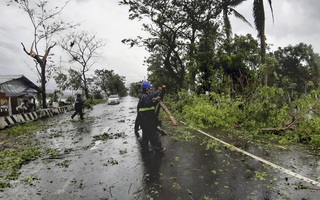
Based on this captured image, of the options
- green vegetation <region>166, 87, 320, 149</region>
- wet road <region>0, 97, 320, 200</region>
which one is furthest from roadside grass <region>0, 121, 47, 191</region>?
green vegetation <region>166, 87, 320, 149</region>

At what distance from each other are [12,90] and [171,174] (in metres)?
20.7

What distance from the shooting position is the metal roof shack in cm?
2106

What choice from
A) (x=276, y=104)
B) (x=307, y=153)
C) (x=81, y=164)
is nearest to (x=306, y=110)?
(x=276, y=104)

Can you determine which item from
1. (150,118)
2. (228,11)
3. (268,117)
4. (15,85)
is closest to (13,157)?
(150,118)

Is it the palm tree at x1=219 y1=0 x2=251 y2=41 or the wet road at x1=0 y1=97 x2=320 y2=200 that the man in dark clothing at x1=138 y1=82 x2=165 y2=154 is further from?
the palm tree at x1=219 y1=0 x2=251 y2=41

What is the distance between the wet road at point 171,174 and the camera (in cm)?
473

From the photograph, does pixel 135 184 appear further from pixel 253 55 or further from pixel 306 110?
pixel 253 55

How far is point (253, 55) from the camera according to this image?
1839cm

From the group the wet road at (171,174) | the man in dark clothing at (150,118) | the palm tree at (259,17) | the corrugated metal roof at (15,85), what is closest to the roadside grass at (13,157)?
the wet road at (171,174)

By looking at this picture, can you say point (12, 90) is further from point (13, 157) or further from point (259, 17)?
point (259, 17)

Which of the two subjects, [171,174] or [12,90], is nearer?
[171,174]

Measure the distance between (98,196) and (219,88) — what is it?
15071 millimetres

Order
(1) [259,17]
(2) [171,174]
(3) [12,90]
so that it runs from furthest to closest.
Result: (3) [12,90] < (1) [259,17] < (2) [171,174]

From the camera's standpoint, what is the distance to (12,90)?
22.1m
